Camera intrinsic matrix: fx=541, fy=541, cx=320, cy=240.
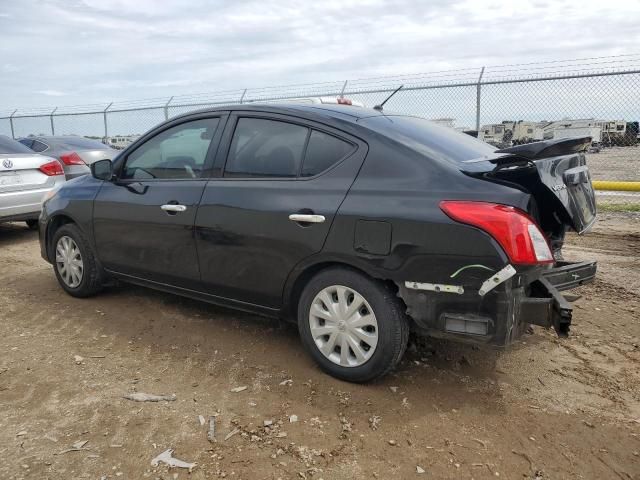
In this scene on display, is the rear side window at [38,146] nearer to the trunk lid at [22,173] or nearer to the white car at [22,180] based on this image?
the white car at [22,180]

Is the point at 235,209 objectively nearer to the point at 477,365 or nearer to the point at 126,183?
the point at 126,183

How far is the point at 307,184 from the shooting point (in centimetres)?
327

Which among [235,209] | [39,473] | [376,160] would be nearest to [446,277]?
[376,160]

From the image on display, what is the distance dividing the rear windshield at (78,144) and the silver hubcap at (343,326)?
7.78m

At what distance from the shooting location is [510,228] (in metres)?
2.67

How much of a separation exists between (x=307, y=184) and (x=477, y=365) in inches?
62.6

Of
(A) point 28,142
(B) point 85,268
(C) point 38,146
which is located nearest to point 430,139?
(B) point 85,268

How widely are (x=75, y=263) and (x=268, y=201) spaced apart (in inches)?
→ 91.0

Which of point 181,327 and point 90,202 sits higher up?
point 90,202

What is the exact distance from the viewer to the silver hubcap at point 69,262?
4.72 metres

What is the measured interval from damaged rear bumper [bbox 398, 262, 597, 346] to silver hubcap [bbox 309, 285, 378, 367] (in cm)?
26

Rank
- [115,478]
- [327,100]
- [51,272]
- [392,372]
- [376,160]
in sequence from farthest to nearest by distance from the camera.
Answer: [51,272]
[327,100]
[392,372]
[376,160]
[115,478]

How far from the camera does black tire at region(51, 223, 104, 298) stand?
4.64m

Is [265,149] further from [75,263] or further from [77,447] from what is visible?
[75,263]
